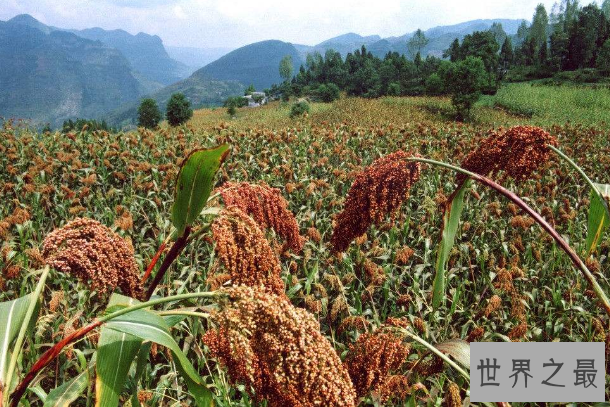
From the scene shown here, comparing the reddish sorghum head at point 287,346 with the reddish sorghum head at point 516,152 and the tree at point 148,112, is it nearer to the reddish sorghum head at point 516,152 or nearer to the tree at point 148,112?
the reddish sorghum head at point 516,152


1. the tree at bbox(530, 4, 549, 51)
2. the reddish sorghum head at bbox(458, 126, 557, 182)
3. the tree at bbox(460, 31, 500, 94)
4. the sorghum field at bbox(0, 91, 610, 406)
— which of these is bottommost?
the sorghum field at bbox(0, 91, 610, 406)

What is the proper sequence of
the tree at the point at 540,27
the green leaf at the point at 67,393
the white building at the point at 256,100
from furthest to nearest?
the white building at the point at 256,100 → the tree at the point at 540,27 → the green leaf at the point at 67,393

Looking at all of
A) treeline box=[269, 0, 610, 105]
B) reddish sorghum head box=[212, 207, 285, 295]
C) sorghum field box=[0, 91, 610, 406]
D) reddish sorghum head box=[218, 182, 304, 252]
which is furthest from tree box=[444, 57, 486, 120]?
reddish sorghum head box=[212, 207, 285, 295]

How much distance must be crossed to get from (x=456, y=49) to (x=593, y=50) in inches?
760

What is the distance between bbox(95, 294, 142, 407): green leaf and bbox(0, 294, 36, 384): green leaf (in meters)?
0.19

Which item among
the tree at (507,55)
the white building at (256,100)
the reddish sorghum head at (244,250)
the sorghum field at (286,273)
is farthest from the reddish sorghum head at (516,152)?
the white building at (256,100)

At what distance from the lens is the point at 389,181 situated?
4.45 feet

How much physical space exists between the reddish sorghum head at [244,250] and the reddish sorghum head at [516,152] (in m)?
0.70

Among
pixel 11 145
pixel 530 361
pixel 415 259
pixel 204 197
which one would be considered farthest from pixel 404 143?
pixel 204 197

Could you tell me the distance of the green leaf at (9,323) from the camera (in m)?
0.97

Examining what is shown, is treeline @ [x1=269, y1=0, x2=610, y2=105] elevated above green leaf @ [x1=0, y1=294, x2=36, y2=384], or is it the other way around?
treeline @ [x1=269, y1=0, x2=610, y2=105]

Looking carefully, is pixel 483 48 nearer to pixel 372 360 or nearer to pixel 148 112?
pixel 148 112

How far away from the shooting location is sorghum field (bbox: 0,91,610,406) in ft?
3.40

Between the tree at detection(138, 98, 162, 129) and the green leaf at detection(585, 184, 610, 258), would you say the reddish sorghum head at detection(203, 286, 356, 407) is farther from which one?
the tree at detection(138, 98, 162, 129)
